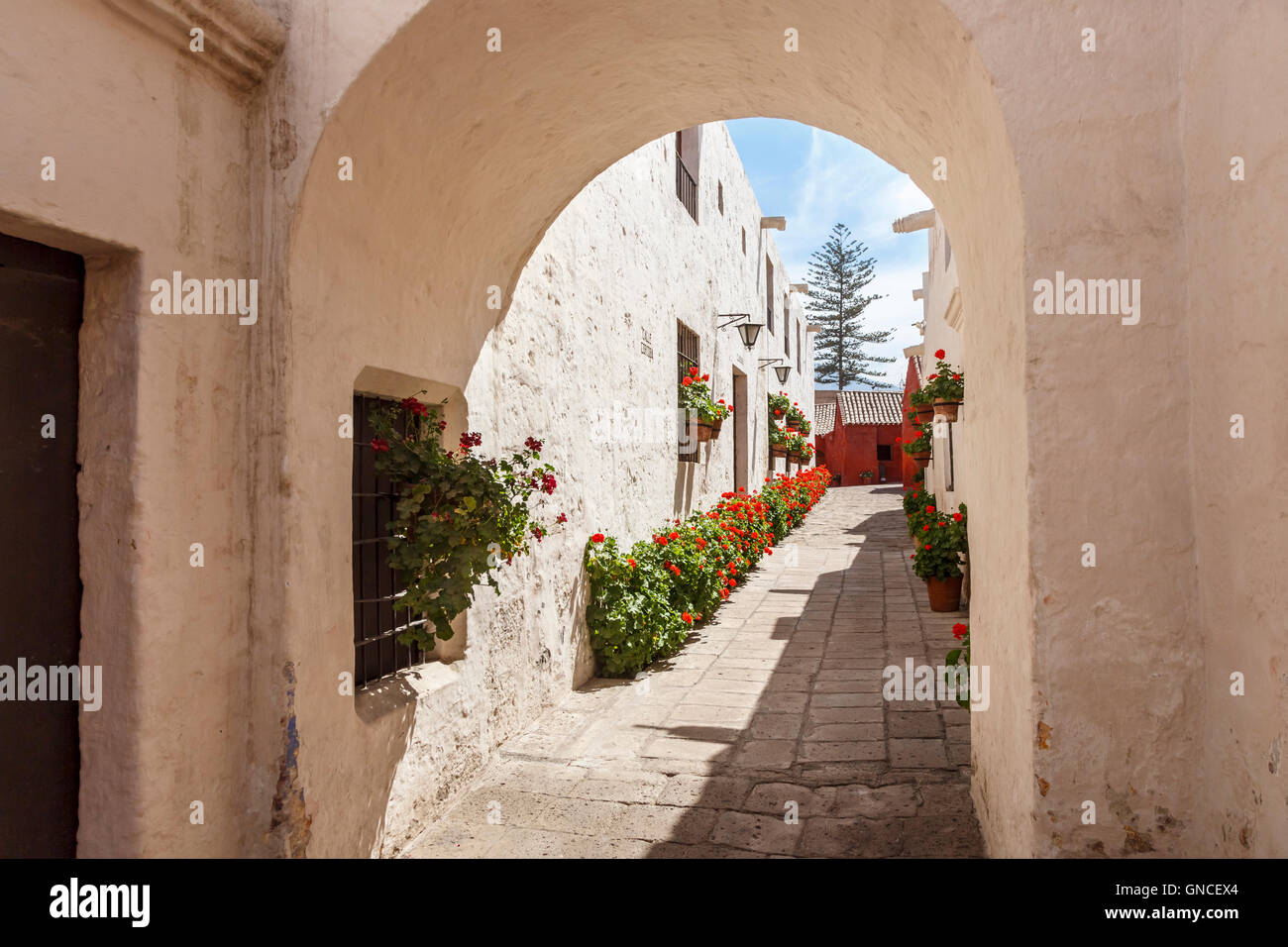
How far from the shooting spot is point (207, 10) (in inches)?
94.7

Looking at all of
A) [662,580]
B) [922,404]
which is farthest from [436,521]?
[922,404]

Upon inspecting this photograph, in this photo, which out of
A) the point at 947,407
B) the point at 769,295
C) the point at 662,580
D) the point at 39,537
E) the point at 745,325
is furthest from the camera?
the point at 769,295

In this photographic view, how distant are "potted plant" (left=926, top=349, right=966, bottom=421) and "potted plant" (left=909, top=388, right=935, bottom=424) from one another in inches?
3.8

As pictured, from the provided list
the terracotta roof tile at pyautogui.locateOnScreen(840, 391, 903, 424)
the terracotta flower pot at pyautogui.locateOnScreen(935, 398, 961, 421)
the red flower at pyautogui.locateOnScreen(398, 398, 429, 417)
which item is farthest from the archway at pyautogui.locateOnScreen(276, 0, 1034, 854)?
the terracotta roof tile at pyautogui.locateOnScreen(840, 391, 903, 424)

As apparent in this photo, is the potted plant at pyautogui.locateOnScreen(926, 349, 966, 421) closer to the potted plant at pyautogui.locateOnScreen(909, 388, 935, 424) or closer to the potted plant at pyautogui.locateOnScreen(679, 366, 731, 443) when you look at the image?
the potted plant at pyautogui.locateOnScreen(909, 388, 935, 424)

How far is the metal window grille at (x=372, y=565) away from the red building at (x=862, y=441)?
28.9m

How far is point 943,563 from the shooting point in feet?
25.2

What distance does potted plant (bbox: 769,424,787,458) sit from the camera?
16.1 meters

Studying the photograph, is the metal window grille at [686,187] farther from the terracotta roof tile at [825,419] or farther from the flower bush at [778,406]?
the terracotta roof tile at [825,419]

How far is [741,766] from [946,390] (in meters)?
4.82

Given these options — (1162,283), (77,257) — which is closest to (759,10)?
(1162,283)

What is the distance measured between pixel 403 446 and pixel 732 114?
2.42m

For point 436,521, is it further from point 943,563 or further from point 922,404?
point 922,404
